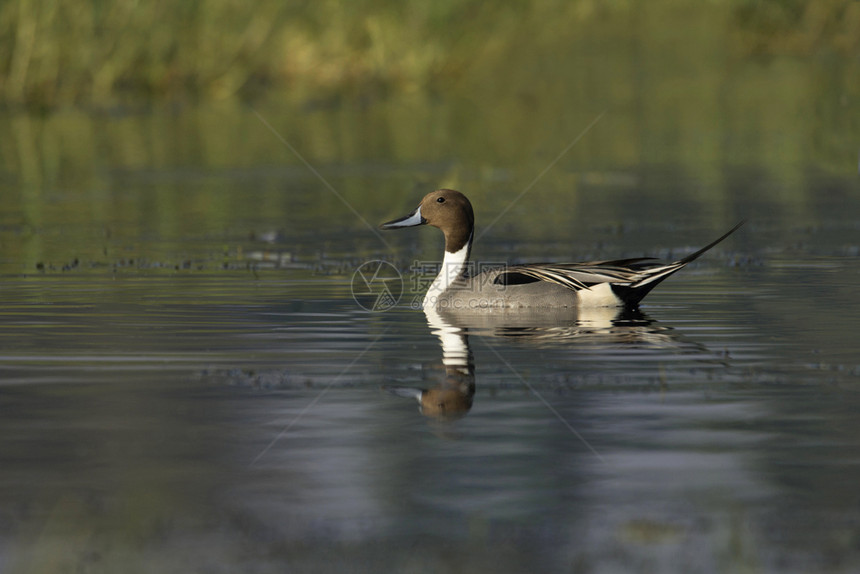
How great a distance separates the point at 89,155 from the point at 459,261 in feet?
51.2

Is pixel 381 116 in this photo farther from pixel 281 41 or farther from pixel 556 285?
pixel 556 285

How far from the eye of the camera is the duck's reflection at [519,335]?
810 centimetres

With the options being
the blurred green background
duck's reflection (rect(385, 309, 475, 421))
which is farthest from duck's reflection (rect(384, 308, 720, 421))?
the blurred green background

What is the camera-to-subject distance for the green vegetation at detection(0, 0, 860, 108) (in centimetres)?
3019

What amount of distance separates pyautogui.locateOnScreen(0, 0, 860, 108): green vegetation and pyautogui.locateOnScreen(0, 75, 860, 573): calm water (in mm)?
13628

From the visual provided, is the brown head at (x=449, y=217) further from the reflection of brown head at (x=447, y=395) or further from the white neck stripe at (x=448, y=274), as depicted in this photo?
the reflection of brown head at (x=447, y=395)

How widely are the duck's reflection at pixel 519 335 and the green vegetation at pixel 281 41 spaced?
19436 millimetres

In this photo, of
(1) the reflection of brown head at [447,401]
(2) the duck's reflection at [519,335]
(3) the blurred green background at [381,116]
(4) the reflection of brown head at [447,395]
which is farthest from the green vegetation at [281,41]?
(1) the reflection of brown head at [447,401]

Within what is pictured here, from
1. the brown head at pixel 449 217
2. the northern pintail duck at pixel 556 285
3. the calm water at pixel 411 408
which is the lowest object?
the calm water at pixel 411 408

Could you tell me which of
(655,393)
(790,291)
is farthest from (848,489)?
(790,291)

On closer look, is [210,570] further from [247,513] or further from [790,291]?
[790,291]

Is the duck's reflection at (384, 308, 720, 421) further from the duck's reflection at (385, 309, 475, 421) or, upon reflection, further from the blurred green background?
the blurred green background

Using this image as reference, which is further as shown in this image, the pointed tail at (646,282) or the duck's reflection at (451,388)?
the pointed tail at (646,282)

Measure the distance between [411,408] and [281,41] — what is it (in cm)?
2983
